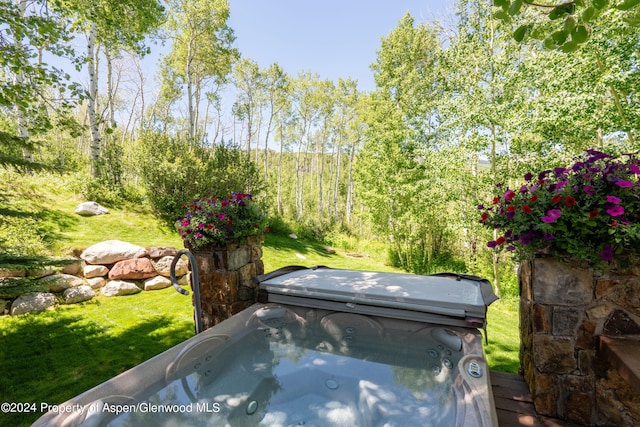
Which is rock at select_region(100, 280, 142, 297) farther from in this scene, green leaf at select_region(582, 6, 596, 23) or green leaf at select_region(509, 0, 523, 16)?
green leaf at select_region(582, 6, 596, 23)

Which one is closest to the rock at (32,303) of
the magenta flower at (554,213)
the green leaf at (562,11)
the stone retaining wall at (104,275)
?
the stone retaining wall at (104,275)

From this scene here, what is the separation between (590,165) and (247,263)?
2698 mm

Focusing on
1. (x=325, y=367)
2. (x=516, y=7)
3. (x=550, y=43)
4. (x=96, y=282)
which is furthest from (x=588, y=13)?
(x=96, y=282)

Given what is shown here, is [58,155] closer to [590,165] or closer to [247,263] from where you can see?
[247,263]

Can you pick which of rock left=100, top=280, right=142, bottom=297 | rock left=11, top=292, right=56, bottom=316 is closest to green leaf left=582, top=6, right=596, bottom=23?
rock left=100, top=280, right=142, bottom=297

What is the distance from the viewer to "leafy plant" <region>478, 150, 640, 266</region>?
140 cm

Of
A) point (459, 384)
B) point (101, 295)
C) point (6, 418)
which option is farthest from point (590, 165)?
point (101, 295)

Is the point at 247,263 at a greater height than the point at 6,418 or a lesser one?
greater

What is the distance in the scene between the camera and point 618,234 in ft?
4.46

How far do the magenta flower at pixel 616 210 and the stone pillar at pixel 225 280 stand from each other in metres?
2.55

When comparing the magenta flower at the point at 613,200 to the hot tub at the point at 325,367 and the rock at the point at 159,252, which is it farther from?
the rock at the point at 159,252

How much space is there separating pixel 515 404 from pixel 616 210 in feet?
4.22

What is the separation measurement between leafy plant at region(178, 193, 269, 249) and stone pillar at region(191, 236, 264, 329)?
100 mm

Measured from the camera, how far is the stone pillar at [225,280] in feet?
8.32
